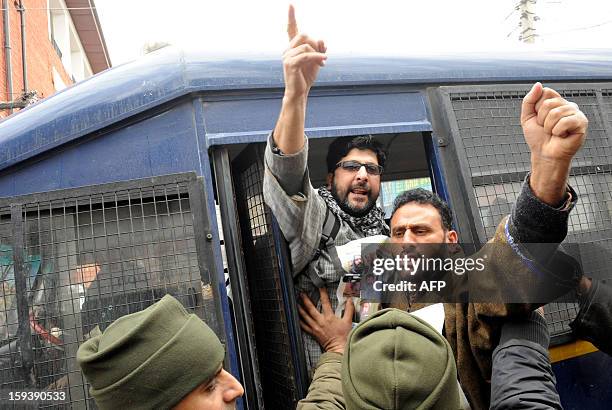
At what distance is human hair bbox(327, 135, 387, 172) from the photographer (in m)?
2.58

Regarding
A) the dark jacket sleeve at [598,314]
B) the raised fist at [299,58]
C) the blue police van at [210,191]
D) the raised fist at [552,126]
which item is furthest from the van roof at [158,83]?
the dark jacket sleeve at [598,314]

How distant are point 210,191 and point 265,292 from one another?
525mm

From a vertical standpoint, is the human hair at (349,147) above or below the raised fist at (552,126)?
above

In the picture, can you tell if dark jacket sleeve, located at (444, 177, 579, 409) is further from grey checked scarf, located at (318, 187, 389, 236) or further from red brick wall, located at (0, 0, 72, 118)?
red brick wall, located at (0, 0, 72, 118)

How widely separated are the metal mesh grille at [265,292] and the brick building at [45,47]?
5.37 m

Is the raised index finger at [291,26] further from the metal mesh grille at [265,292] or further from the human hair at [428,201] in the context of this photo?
the human hair at [428,201]

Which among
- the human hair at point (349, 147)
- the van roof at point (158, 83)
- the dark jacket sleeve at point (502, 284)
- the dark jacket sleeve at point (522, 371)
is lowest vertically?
the dark jacket sleeve at point (522, 371)

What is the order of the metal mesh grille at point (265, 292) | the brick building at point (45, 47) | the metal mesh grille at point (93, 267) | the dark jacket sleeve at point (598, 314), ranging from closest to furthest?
the dark jacket sleeve at point (598, 314) → the metal mesh grille at point (93, 267) → the metal mesh grille at point (265, 292) → the brick building at point (45, 47)

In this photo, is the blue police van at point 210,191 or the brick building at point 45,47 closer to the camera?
the blue police van at point 210,191

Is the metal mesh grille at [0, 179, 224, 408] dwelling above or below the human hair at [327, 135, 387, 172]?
below

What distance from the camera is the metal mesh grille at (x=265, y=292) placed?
2.23 metres

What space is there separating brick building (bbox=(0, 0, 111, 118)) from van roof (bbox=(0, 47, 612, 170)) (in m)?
5.07

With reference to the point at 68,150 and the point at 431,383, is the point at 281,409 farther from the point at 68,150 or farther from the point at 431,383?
the point at 68,150

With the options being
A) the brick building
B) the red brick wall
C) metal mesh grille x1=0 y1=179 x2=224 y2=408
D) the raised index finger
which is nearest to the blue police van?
metal mesh grille x1=0 y1=179 x2=224 y2=408
